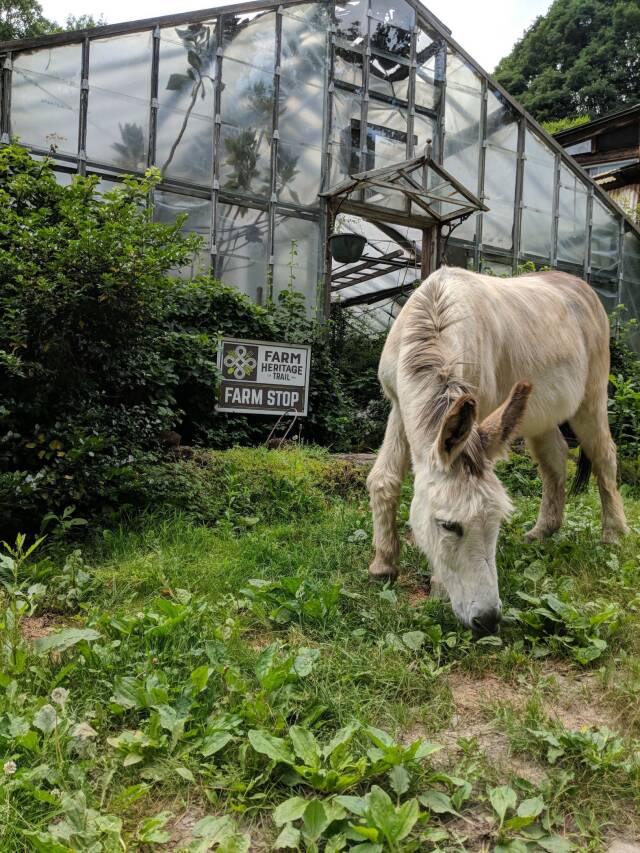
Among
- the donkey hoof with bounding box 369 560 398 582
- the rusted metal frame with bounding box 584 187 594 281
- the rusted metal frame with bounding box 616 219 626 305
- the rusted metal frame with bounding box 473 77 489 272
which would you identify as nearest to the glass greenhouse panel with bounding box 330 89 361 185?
the rusted metal frame with bounding box 473 77 489 272

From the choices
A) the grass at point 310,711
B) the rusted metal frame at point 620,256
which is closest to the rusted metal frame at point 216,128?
the grass at point 310,711

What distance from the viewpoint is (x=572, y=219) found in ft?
44.8

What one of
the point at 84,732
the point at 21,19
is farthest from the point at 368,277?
the point at 21,19

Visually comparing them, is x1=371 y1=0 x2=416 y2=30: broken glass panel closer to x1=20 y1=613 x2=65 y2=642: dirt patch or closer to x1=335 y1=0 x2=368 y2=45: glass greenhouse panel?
x1=335 y1=0 x2=368 y2=45: glass greenhouse panel

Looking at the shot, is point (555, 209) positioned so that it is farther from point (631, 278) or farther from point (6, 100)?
point (6, 100)

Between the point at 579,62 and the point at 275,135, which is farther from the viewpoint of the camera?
the point at 579,62

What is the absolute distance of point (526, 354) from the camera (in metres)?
4.05

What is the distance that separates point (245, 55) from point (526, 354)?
8375 millimetres

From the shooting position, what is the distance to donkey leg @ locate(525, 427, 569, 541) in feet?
15.9

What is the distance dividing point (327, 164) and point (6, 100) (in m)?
4.94

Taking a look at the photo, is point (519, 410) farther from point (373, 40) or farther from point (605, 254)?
point (605, 254)

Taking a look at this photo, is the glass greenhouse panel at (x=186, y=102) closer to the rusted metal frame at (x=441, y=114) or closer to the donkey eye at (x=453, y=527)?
the rusted metal frame at (x=441, y=114)

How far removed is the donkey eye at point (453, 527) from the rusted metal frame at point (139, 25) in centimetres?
849

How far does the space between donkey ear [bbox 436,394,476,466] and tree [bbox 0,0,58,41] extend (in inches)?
1049
